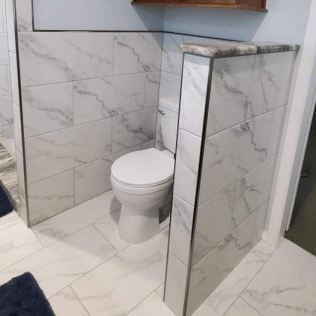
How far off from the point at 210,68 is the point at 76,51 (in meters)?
1.10

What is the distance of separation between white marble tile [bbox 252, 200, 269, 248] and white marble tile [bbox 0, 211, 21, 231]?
4.89 feet

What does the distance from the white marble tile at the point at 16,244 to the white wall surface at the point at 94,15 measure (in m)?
1.20

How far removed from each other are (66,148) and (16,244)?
64 cm

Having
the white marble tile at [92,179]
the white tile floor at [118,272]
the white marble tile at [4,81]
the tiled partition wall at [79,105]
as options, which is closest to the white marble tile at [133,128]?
the tiled partition wall at [79,105]

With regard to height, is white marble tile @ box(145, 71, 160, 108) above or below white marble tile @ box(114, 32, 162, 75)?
below

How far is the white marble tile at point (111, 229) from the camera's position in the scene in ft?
6.45

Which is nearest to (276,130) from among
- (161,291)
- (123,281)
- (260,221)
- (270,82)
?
(270,82)

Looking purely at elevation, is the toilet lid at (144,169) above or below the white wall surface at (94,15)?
below

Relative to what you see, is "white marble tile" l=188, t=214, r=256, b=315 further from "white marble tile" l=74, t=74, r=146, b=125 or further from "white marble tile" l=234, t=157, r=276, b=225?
"white marble tile" l=74, t=74, r=146, b=125

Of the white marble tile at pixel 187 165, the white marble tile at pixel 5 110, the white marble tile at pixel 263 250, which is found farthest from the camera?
the white marble tile at pixel 5 110

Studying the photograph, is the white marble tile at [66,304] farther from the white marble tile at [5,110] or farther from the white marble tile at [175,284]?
the white marble tile at [5,110]

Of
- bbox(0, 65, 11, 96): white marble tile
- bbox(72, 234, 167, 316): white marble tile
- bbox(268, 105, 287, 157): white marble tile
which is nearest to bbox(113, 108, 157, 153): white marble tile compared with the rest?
bbox(72, 234, 167, 316): white marble tile

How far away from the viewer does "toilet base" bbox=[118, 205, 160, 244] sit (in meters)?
1.95

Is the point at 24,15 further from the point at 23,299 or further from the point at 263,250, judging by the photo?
the point at 263,250
